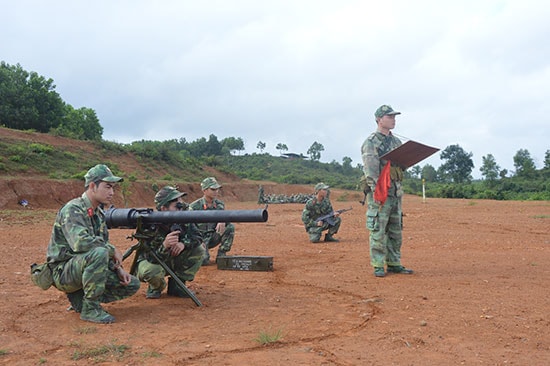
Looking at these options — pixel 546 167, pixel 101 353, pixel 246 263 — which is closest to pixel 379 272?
pixel 246 263

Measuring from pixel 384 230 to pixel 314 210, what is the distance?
4.55m

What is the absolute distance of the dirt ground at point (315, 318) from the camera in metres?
3.76

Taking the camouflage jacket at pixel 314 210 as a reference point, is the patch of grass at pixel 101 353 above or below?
below

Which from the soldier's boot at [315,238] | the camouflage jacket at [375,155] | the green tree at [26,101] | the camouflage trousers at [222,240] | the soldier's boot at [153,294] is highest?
the green tree at [26,101]

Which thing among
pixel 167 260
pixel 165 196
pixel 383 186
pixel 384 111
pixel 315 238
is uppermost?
pixel 384 111

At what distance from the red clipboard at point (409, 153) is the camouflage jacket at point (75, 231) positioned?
3.79m

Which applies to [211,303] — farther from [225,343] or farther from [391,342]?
[391,342]

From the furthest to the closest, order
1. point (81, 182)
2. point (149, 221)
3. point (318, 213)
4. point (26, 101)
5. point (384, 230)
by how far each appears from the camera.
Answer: point (26, 101) < point (81, 182) < point (318, 213) < point (384, 230) < point (149, 221)

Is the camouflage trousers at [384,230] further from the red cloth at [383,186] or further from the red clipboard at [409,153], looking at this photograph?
the red clipboard at [409,153]

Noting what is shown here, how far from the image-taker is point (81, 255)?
4.81m

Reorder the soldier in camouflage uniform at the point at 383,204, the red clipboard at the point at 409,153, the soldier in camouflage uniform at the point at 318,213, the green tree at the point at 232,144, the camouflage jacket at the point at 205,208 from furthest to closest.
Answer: the green tree at the point at 232,144 < the soldier in camouflage uniform at the point at 318,213 < the camouflage jacket at the point at 205,208 < the soldier in camouflage uniform at the point at 383,204 < the red clipboard at the point at 409,153

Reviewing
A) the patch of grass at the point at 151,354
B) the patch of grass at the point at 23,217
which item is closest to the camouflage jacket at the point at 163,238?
the patch of grass at the point at 151,354

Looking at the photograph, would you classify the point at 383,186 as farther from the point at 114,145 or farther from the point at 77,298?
the point at 114,145

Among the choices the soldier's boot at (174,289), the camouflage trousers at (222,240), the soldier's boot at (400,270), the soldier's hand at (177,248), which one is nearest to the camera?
the soldier's hand at (177,248)
